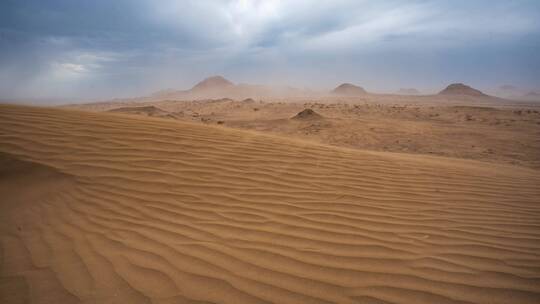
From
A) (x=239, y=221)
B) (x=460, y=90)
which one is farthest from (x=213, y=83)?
(x=239, y=221)

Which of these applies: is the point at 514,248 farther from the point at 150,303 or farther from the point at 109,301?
the point at 109,301

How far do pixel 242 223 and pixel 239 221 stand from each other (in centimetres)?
5

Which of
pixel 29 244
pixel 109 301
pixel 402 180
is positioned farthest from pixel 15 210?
pixel 402 180

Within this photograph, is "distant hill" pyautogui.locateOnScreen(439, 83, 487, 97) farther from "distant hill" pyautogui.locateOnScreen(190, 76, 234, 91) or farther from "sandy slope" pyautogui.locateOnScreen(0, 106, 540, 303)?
"distant hill" pyautogui.locateOnScreen(190, 76, 234, 91)

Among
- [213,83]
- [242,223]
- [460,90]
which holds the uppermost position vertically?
[213,83]

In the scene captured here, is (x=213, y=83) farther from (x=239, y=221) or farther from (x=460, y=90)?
(x=239, y=221)

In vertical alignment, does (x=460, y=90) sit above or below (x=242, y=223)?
above

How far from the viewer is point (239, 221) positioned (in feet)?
8.38

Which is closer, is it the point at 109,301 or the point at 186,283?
the point at 109,301

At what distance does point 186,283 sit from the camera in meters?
1.77

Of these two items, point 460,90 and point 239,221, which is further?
point 460,90

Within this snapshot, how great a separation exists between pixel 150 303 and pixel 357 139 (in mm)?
7854

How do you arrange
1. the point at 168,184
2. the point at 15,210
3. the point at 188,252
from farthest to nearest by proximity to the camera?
1. the point at 168,184
2. the point at 15,210
3. the point at 188,252

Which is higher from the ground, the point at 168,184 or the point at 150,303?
the point at 168,184
